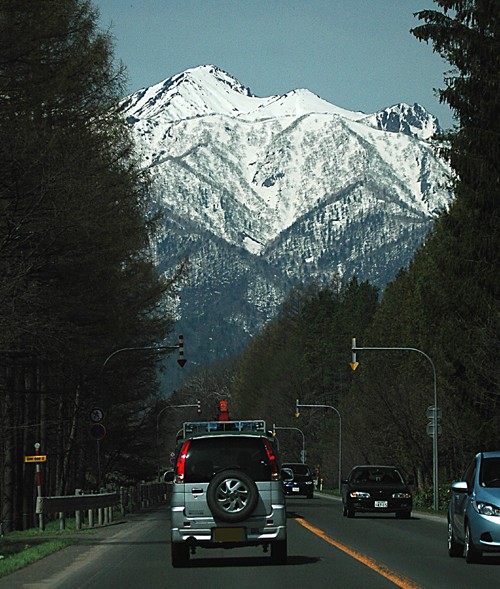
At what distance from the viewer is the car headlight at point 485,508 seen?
772 inches

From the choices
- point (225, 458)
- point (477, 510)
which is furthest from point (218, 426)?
point (477, 510)

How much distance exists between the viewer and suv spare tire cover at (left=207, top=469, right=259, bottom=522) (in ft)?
63.8

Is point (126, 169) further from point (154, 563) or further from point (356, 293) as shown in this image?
point (356, 293)

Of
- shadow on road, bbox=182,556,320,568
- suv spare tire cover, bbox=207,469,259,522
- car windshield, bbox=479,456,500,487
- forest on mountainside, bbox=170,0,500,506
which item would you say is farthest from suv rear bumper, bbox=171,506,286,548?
forest on mountainside, bbox=170,0,500,506

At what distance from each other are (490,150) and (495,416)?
47.5 ft

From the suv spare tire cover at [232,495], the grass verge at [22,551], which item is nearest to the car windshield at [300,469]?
the grass verge at [22,551]

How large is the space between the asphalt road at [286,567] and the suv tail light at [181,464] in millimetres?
1372

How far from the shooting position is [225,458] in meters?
20.1

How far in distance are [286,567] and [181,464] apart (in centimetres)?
222

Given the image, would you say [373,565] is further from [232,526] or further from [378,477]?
[378,477]

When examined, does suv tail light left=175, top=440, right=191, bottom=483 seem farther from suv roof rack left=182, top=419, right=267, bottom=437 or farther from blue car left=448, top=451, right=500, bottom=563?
blue car left=448, top=451, right=500, bottom=563

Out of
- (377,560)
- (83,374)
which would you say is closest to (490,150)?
(377,560)

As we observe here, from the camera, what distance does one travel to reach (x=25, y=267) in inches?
1057

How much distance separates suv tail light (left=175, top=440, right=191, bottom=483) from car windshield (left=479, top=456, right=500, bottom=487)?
460cm
